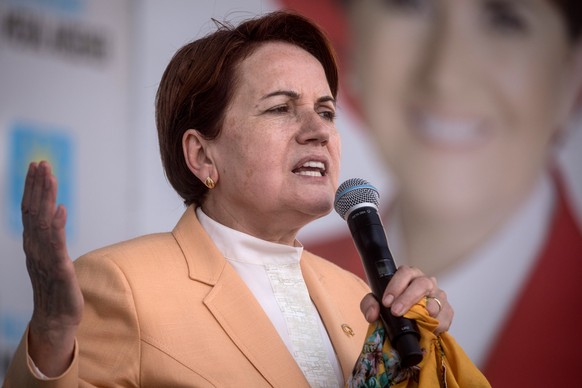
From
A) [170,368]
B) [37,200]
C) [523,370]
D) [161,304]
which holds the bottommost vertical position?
[523,370]

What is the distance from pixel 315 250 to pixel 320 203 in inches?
93.7

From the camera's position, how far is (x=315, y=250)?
4996mm

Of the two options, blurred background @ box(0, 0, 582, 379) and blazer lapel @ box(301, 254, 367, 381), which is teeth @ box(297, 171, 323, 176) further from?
blurred background @ box(0, 0, 582, 379)

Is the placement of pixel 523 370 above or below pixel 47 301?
below

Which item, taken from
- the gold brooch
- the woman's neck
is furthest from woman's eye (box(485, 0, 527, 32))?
the gold brooch

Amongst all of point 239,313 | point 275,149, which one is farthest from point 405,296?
point 275,149

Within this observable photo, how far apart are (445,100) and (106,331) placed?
3303mm

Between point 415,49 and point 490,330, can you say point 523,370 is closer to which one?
point 490,330

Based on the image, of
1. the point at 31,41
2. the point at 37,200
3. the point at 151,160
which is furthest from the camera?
the point at 151,160

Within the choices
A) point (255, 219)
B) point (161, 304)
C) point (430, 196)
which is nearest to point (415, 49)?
point (430, 196)

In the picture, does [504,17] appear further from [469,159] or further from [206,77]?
[206,77]

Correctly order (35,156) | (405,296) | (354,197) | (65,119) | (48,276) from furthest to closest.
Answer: (65,119) < (35,156) < (354,197) < (405,296) < (48,276)

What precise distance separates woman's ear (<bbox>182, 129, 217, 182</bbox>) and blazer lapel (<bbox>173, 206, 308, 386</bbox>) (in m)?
0.21

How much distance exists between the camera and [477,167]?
5172mm
